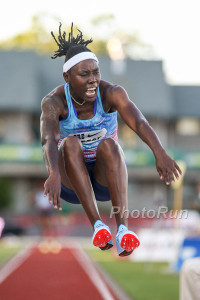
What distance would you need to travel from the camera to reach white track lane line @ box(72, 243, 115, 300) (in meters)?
10.2

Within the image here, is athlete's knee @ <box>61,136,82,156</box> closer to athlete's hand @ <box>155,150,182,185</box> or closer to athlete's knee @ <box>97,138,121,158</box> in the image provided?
athlete's knee @ <box>97,138,121,158</box>

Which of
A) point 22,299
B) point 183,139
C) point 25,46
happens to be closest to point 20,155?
point 183,139

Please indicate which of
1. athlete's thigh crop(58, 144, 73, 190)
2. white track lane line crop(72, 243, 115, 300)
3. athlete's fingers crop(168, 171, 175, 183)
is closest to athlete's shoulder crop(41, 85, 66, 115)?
athlete's thigh crop(58, 144, 73, 190)

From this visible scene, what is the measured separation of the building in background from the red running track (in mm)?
16044

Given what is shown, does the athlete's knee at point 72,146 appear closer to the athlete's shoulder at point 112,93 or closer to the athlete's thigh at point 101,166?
the athlete's thigh at point 101,166

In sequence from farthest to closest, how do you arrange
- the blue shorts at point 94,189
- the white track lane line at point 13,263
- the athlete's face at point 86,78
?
the white track lane line at point 13,263 < the blue shorts at point 94,189 < the athlete's face at point 86,78

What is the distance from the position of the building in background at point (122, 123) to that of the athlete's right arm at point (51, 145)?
2681 centimetres

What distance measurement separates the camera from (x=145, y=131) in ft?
16.1

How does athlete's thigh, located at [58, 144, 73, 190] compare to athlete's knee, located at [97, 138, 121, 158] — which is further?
athlete's thigh, located at [58, 144, 73, 190]

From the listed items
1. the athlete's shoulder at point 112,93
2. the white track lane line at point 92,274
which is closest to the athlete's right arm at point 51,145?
the athlete's shoulder at point 112,93

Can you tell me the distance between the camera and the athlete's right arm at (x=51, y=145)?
454 cm

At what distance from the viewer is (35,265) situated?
15133mm

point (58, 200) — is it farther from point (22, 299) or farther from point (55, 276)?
point (55, 276)

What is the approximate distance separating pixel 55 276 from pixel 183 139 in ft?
89.2
